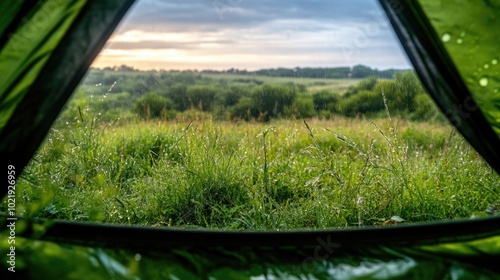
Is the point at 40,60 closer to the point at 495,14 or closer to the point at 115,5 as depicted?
the point at 115,5

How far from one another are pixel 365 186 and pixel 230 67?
1.18m

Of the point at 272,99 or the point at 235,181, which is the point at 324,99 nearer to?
the point at 272,99

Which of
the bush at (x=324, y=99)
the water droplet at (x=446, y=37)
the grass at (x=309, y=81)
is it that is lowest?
the bush at (x=324, y=99)

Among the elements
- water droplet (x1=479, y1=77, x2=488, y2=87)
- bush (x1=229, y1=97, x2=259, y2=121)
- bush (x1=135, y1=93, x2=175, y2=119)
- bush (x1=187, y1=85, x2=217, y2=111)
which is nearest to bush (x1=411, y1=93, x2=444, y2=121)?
bush (x1=229, y1=97, x2=259, y2=121)

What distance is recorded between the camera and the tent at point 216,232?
116cm

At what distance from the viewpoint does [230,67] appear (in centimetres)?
300

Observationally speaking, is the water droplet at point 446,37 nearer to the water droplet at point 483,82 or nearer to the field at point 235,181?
the water droplet at point 483,82

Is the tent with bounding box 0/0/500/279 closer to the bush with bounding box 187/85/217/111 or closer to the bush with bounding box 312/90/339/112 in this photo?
the bush with bounding box 187/85/217/111

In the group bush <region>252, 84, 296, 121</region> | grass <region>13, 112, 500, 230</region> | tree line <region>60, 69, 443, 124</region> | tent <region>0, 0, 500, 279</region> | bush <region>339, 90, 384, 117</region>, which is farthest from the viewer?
bush <region>339, 90, 384, 117</region>

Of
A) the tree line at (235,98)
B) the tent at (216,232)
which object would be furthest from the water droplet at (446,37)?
the tree line at (235,98)

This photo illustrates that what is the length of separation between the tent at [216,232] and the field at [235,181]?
0.69 meters

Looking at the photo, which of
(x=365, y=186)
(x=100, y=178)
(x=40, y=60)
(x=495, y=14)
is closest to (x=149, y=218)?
(x=100, y=178)

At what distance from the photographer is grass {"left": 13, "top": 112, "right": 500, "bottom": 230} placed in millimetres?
2096

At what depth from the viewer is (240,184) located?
2.23 meters
